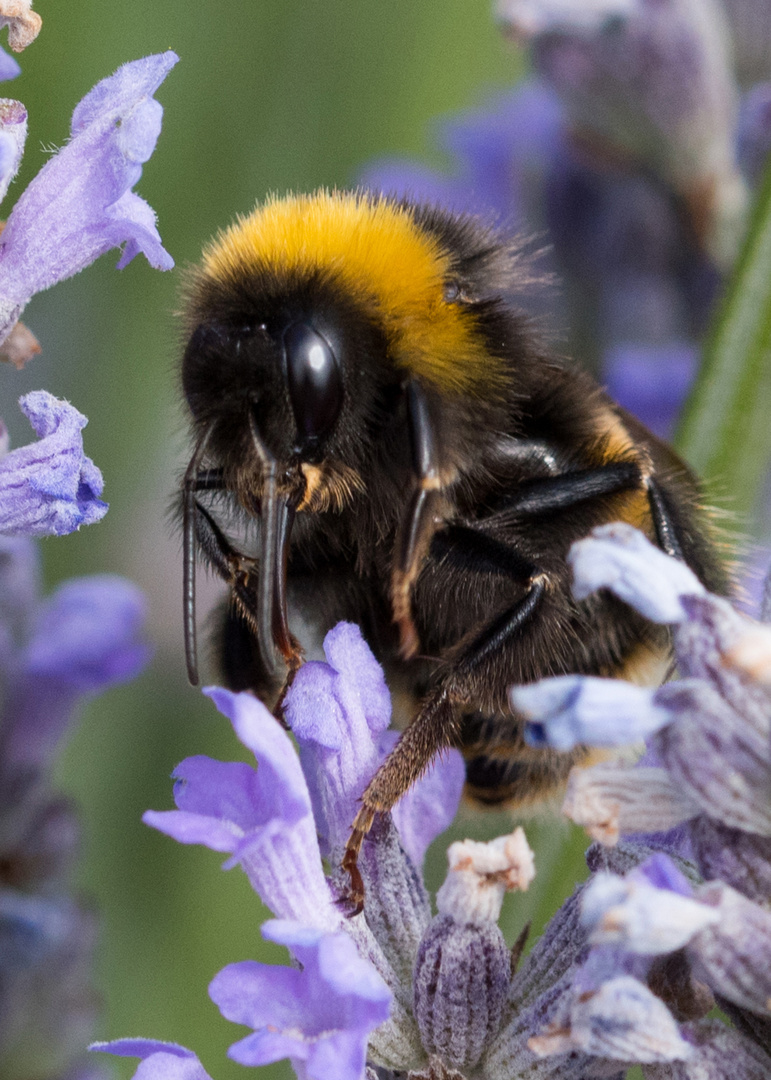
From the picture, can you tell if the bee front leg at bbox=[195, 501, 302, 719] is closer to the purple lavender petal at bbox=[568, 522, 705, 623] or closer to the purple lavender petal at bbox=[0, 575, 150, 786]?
the purple lavender petal at bbox=[568, 522, 705, 623]

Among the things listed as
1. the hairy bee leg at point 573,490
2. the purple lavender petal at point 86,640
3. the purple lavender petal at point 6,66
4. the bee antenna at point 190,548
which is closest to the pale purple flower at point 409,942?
the bee antenna at point 190,548

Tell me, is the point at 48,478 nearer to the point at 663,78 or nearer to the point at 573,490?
the point at 573,490

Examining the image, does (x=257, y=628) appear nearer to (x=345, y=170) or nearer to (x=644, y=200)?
(x=644, y=200)

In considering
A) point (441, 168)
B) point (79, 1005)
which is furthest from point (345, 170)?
point (79, 1005)

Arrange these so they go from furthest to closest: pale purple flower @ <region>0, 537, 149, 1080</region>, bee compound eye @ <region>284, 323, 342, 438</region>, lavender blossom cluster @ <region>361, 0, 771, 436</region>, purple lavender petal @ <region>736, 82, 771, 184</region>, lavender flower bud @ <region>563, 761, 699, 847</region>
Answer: lavender blossom cluster @ <region>361, 0, 771, 436</region> → purple lavender petal @ <region>736, 82, 771, 184</region> → pale purple flower @ <region>0, 537, 149, 1080</region> → bee compound eye @ <region>284, 323, 342, 438</region> → lavender flower bud @ <region>563, 761, 699, 847</region>

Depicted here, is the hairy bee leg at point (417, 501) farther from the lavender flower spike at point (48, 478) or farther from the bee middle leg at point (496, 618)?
the lavender flower spike at point (48, 478)

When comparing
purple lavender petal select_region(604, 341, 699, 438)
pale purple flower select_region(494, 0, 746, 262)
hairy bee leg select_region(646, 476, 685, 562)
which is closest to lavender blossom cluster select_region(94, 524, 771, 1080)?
hairy bee leg select_region(646, 476, 685, 562)
